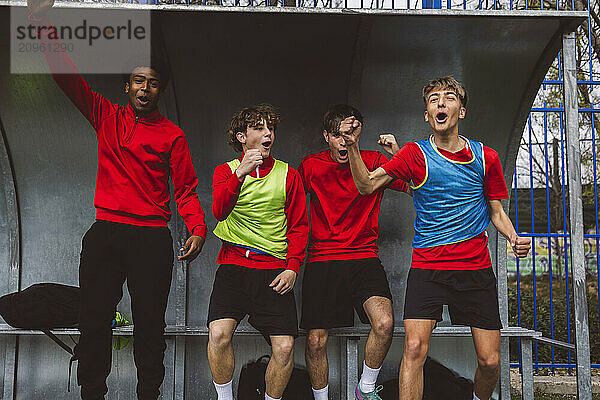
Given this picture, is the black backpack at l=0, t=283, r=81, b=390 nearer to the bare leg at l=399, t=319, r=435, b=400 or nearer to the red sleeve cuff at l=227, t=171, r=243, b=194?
the red sleeve cuff at l=227, t=171, r=243, b=194

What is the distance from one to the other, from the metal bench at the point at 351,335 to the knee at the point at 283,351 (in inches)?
18.6

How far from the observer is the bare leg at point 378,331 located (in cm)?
389

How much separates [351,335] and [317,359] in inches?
14.4

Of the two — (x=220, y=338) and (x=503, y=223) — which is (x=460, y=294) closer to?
(x=503, y=223)

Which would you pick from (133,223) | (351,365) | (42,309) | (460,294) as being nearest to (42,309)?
(42,309)

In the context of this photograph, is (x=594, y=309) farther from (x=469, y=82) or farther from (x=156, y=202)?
(x=156, y=202)

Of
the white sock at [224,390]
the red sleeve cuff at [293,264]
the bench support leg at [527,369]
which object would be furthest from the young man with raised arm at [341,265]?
Result: the bench support leg at [527,369]

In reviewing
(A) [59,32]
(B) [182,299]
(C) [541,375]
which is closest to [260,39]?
(A) [59,32]

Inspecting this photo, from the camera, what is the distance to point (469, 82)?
15.8 ft

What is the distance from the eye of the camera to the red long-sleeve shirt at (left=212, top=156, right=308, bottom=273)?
377cm

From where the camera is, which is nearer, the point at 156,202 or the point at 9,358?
the point at 156,202

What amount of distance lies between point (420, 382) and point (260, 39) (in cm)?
251

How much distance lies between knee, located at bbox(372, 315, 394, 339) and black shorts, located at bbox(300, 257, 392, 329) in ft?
0.60

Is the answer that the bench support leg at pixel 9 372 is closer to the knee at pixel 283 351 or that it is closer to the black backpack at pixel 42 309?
→ the black backpack at pixel 42 309
